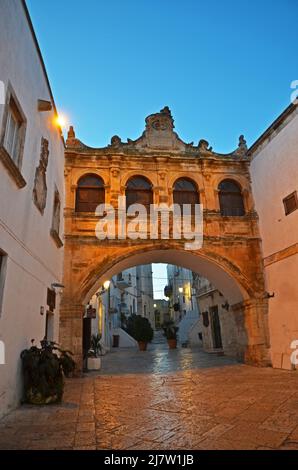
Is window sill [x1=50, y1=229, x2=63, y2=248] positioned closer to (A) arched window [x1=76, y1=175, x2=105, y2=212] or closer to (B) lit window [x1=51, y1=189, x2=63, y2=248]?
(B) lit window [x1=51, y1=189, x2=63, y2=248]

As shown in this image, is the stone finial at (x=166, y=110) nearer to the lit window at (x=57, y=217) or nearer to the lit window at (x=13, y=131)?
the lit window at (x=57, y=217)

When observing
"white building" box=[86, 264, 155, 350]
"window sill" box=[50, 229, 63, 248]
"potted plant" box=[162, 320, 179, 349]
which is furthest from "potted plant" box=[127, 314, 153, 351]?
"window sill" box=[50, 229, 63, 248]

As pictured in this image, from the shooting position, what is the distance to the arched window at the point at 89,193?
1034cm

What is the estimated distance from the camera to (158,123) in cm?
1171

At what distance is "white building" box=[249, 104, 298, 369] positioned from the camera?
28.5ft

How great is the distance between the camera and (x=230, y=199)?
11180 mm

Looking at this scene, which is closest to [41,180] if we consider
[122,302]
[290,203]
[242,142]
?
[290,203]

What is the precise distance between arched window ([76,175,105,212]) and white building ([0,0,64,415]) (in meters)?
2.29

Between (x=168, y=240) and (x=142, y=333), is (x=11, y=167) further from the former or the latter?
(x=142, y=333)

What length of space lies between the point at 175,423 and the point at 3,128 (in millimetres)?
4652

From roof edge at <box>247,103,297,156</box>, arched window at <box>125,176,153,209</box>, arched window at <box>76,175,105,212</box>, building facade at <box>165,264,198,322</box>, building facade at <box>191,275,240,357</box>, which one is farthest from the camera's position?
building facade at <box>165,264,198,322</box>

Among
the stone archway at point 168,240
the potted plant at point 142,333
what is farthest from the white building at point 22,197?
the potted plant at point 142,333

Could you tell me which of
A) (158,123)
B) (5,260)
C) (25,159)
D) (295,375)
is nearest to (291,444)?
(5,260)

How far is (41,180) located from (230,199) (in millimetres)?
6889
